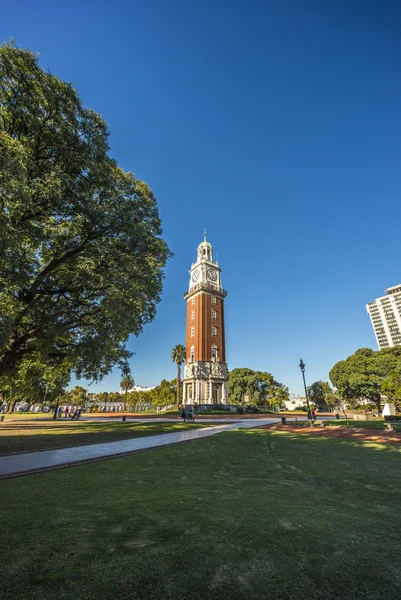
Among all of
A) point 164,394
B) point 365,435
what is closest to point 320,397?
point 164,394

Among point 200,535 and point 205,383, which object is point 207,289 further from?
point 200,535

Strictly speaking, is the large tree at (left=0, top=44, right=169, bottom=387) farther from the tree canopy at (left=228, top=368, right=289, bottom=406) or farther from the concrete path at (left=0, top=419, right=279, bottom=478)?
the tree canopy at (left=228, top=368, right=289, bottom=406)

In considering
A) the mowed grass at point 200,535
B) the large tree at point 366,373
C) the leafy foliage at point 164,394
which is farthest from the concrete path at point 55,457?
the leafy foliage at point 164,394

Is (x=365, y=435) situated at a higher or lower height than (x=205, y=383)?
lower

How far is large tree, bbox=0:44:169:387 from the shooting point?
10.6 m

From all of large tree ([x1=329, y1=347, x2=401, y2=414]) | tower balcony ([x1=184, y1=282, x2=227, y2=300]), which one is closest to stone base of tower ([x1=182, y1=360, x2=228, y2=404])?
tower balcony ([x1=184, y1=282, x2=227, y2=300])

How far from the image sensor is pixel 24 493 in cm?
570

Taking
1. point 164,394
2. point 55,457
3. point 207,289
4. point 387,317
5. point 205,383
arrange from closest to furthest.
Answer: point 55,457, point 205,383, point 207,289, point 164,394, point 387,317

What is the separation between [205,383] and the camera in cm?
4919

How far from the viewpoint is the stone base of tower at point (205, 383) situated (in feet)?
158

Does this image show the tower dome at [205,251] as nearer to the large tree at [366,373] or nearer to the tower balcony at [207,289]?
the tower balcony at [207,289]

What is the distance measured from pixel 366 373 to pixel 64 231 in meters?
57.0

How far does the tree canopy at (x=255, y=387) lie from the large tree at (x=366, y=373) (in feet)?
52.1

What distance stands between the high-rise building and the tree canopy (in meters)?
99.5
